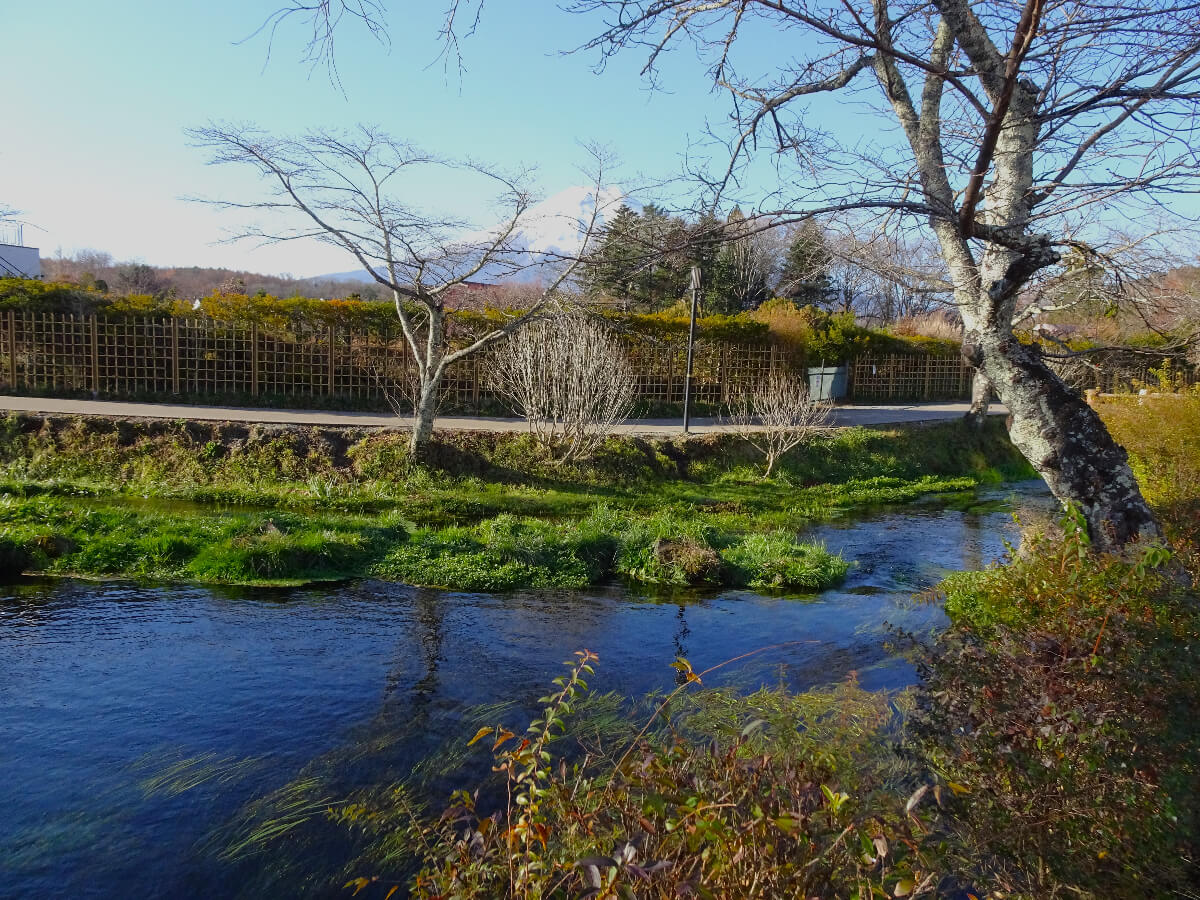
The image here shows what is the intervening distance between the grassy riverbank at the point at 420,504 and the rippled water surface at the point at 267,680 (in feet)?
1.99

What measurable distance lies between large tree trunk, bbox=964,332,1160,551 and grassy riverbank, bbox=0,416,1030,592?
448 centimetres

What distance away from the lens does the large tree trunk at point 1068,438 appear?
5.43 m

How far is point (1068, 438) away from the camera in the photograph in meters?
5.49

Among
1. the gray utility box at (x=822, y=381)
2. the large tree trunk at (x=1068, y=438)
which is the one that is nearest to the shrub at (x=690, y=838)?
the large tree trunk at (x=1068, y=438)

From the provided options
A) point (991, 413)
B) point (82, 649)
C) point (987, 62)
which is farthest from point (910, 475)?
point (82, 649)

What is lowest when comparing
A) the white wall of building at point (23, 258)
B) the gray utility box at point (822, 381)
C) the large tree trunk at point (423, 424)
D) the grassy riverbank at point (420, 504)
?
the grassy riverbank at point (420, 504)

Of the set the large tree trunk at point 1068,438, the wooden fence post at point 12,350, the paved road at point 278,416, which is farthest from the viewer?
the wooden fence post at point 12,350

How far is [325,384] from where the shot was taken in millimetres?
18375

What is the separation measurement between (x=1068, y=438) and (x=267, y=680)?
6011mm

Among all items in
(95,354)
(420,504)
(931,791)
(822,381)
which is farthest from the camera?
(822,381)

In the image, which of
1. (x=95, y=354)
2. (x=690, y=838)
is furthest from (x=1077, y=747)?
(x=95, y=354)

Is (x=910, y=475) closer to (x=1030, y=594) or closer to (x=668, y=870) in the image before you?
(x=1030, y=594)

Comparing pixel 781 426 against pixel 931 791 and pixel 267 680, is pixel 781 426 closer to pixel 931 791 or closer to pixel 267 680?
pixel 267 680

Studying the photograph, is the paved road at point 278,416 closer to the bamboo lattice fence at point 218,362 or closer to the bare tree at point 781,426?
the bamboo lattice fence at point 218,362
